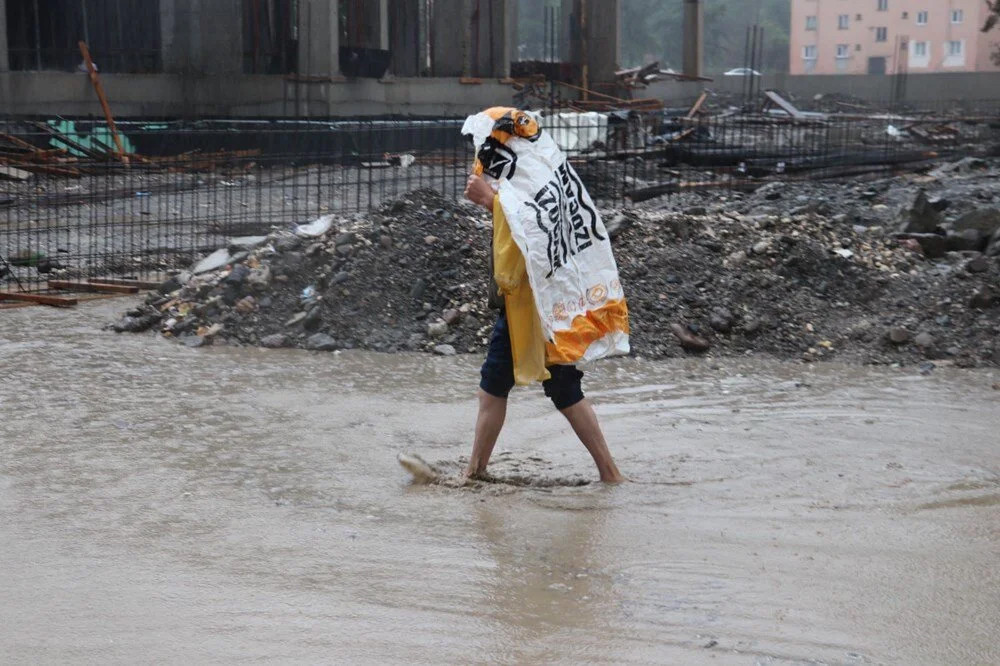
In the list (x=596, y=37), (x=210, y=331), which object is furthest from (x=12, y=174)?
(x=596, y=37)

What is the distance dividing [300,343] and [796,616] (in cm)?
540

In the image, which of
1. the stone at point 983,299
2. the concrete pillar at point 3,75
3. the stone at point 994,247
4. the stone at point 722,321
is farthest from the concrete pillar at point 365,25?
the stone at point 983,299

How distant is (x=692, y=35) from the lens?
126 feet

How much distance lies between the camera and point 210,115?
24297 millimetres

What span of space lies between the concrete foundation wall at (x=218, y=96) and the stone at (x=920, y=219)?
1563 centimetres

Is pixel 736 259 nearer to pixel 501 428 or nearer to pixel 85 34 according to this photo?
pixel 501 428

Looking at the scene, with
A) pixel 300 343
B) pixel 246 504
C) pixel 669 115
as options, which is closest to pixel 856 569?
pixel 246 504

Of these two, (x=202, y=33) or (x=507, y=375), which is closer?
(x=507, y=375)

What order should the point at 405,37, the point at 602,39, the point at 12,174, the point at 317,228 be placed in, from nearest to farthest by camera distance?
the point at 317,228
the point at 12,174
the point at 405,37
the point at 602,39

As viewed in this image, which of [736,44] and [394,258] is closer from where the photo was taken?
[394,258]

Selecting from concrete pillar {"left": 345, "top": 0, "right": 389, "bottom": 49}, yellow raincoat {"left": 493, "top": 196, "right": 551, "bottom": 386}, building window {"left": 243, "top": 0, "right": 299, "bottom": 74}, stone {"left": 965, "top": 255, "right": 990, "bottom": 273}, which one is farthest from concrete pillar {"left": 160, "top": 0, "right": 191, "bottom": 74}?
yellow raincoat {"left": 493, "top": 196, "right": 551, "bottom": 386}

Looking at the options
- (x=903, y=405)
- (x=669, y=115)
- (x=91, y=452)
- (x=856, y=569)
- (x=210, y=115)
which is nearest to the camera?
(x=856, y=569)

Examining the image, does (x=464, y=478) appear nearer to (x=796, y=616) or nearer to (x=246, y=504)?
(x=246, y=504)

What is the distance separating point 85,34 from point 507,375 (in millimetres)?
23180
